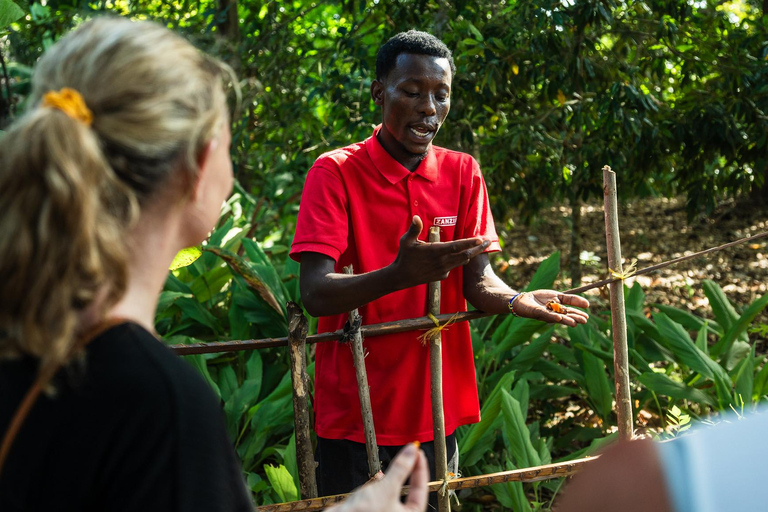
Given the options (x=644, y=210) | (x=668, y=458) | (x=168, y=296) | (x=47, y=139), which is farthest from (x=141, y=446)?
(x=644, y=210)

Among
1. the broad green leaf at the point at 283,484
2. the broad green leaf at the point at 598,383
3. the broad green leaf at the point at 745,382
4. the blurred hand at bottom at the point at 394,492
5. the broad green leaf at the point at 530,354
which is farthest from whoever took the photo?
the broad green leaf at the point at 530,354

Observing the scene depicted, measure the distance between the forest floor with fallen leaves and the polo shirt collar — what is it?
3.19 meters

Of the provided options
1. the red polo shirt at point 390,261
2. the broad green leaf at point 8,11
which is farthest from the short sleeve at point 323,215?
the broad green leaf at point 8,11

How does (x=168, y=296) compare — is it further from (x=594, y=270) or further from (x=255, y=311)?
(x=594, y=270)

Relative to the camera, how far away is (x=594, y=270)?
248 inches

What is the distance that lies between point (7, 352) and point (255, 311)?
2.76 metres

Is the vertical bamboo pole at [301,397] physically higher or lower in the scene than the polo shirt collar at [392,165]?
lower

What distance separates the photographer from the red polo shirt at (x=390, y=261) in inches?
83.0

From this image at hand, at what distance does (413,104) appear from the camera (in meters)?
2.16

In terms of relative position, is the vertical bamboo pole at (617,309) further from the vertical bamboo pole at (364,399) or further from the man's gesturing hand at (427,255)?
the vertical bamboo pole at (364,399)

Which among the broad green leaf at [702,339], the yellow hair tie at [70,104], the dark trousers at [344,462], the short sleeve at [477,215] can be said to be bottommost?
the dark trousers at [344,462]

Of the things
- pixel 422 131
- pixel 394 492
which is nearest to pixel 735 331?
pixel 422 131

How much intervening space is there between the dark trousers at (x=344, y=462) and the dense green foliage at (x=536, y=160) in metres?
0.49

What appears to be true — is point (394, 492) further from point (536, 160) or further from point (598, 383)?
point (536, 160)
